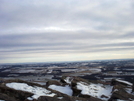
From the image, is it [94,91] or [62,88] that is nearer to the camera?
[94,91]

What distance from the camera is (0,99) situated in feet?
31.6

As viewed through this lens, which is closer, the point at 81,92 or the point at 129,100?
the point at 129,100

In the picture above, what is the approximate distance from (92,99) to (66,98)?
2.40m

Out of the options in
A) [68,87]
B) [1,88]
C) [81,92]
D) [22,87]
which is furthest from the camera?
[68,87]

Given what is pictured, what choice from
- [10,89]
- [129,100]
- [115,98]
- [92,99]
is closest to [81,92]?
[92,99]

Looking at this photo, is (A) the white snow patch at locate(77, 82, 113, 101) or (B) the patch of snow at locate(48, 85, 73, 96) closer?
(A) the white snow patch at locate(77, 82, 113, 101)

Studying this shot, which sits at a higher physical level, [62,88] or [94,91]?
[62,88]

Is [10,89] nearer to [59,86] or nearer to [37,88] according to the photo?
[37,88]

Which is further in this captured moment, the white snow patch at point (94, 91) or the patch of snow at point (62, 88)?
the patch of snow at point (62, 88)

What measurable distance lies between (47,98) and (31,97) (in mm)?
1357

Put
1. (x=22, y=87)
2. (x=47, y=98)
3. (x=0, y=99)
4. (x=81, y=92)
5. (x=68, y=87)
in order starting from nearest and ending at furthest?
1. (x=0, y=99)
2. (x=47, y=98)
3. (x=22, y=87)
4. (x=81, y=92)
5. (x=68, y=87)

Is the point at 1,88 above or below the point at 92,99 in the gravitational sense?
above

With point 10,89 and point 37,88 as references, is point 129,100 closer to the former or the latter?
point 37,88

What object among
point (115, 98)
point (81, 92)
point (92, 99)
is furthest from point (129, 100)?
point (81, 92)
